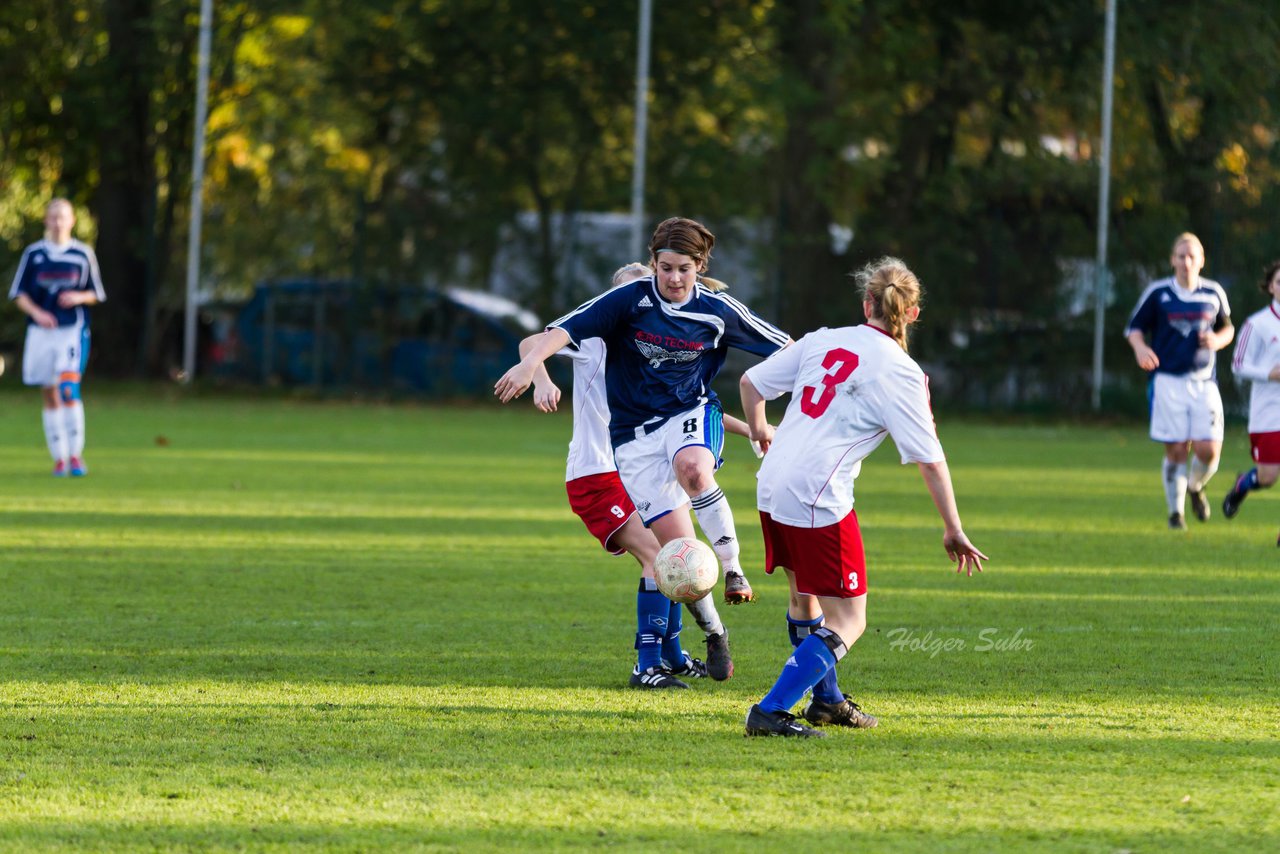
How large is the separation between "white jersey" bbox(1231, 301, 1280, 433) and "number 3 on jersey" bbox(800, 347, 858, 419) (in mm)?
6343

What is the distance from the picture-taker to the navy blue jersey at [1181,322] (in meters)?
12.7

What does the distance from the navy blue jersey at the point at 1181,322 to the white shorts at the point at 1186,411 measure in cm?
8

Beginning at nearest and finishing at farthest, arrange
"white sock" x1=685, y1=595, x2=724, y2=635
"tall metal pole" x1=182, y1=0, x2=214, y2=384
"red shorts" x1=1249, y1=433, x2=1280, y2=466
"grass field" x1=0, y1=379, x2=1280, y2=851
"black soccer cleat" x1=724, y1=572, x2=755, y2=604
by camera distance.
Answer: "grass field" x1=0, y1=379, x2=1280, y2=851 → "black soccer cleat" x1=724, y1=572, x2=755, y2=604 → "white sock" x1=685, y1=595, x2=724, y2=635 → "red shorts" x1=1249, y1=433, x2=1280, y2=466 → "tall metal pole" x1=182, y1=0, x2=214, y2=384

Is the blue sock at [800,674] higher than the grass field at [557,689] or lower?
higher

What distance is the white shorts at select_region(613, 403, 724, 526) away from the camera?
22.1ft

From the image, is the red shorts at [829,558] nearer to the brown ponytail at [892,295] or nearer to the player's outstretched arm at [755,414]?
the player's outstretched arm at [755,414]

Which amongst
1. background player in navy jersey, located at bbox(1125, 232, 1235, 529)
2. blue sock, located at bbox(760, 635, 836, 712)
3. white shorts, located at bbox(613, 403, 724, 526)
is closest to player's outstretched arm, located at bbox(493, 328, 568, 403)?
white shorts, located at bbox(613, 403, 724, 526)

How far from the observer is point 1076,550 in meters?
11.0

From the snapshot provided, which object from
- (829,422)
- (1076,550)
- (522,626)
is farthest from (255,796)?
(1076,550)

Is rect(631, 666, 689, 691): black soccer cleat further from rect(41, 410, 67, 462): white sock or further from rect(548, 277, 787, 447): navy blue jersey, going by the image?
rect(41, 410, 67, 462): white sock

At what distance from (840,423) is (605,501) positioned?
1.56m

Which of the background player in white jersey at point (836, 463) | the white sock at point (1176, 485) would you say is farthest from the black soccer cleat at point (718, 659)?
the white sock at point (1176, 485)

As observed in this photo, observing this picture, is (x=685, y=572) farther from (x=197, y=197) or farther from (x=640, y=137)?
(x=197, y=197)

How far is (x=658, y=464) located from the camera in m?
6.73
